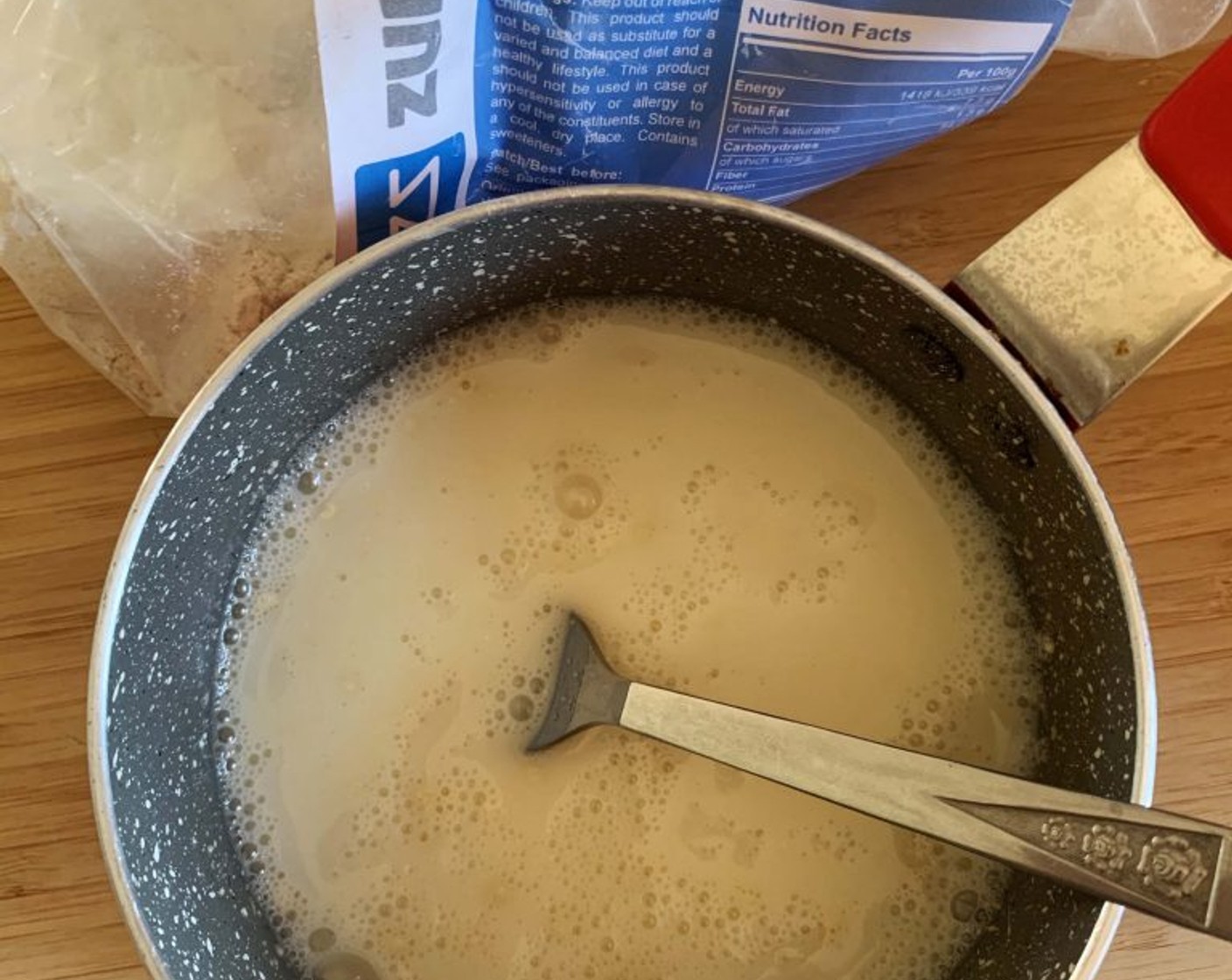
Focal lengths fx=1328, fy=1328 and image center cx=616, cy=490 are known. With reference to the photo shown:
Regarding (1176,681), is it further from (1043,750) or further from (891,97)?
(891,97)

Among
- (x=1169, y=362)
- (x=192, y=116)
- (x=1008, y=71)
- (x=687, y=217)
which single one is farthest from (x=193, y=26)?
(x=1169, y=362)

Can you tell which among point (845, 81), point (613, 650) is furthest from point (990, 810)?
point (845, 81)

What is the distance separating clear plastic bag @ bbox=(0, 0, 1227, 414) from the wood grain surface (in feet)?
0.14

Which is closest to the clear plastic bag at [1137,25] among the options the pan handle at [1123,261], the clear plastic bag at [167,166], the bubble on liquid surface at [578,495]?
the clear plastic bag at [167,166]

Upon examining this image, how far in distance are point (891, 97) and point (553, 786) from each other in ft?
1.13

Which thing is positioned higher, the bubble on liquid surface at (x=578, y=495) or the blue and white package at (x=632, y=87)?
the blue and white package at (x=632, y=87)

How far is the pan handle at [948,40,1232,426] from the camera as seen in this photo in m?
0.50

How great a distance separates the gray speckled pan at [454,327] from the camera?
0.51m

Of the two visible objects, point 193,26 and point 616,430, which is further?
point 616,430

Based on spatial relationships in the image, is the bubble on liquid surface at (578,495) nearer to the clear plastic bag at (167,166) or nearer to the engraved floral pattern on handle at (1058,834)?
the clear plastic bag at (167,166)

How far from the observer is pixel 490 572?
0.63 metres

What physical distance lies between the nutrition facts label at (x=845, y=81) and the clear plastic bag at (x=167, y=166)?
0.09 feet

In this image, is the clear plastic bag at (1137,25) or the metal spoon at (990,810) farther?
the clear plastic bag at (1137,25)

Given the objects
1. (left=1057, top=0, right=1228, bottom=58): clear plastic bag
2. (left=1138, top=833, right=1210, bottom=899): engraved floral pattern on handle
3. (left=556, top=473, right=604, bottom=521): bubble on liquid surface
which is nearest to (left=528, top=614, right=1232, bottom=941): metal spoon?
(left=1138, top=833, right=1210, bottom=899): engraved floral pattern on handle
